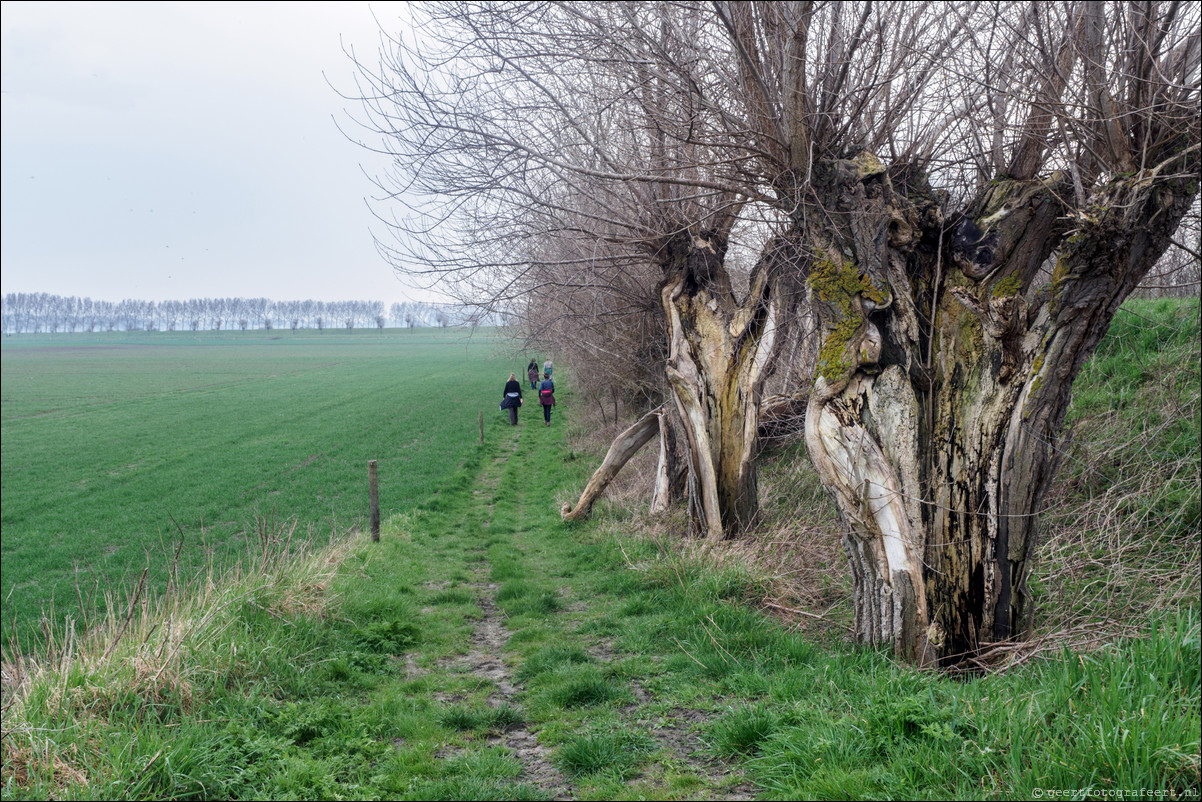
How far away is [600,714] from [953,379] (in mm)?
3376

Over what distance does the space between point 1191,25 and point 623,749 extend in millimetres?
5528

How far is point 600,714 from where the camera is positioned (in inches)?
194

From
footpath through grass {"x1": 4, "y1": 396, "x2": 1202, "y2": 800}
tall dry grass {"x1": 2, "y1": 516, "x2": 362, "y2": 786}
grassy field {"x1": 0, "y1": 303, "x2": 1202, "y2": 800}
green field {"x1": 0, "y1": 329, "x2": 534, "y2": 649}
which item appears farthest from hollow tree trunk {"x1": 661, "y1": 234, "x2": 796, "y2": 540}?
tall dry grass {"x1": 2, "y1": 516, "x2": 362, "y2": 786}

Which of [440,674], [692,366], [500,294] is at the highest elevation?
[500,294]

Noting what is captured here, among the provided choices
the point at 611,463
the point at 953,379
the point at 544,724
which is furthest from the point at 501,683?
the point at 611,463

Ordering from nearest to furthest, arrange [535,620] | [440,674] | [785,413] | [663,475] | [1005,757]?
[1005,757] < [440,674] < [535,620] < [785,413] < [663,475]

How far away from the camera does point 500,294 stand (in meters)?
8.70

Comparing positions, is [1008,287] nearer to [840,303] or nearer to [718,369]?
[840,303]

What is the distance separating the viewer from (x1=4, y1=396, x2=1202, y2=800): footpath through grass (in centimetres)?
315

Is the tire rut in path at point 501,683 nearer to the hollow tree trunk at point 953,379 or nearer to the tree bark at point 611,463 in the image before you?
the hollow tree trunk at point 953,379

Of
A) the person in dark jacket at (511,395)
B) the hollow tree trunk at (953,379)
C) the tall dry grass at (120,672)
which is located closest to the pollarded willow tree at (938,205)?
the hollow tree trunk at (953,379)

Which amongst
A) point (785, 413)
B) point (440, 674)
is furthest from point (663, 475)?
point (440, 674)

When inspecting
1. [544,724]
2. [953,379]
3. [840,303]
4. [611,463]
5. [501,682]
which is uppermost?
[840,303]

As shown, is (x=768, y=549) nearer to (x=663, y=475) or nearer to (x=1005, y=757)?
(x=663, y=475)
